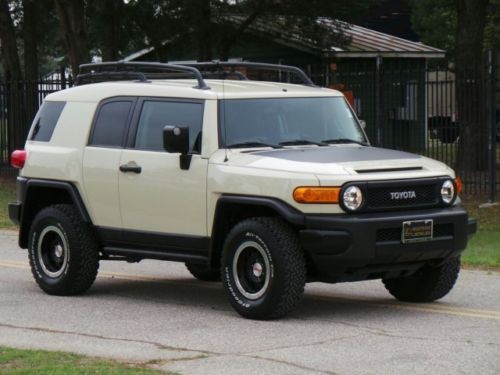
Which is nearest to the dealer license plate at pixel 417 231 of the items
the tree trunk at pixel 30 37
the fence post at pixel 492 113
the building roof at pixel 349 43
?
the fence post at pixel 492 113

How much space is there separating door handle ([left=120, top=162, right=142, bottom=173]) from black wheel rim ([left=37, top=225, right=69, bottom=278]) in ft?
3.57

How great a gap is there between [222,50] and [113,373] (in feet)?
79.3

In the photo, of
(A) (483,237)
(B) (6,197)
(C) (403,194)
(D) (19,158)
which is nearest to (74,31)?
(B) (6,197)

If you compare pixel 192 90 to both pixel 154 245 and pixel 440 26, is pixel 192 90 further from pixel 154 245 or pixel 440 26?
pixel 440 26

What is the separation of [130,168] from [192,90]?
902 mm

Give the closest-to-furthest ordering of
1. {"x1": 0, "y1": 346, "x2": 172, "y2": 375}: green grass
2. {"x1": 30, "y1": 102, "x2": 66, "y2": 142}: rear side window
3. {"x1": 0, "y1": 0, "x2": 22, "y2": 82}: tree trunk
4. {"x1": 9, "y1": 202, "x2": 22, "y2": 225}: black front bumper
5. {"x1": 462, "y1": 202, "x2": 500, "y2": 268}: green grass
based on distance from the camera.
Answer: {"x1": 0, "y1": 346, "x2": 172, "y2": 375}: green grass → {"x1": 30, "y1": 102, "x2": 66, "y2": 142}: rear side window → {"x1": 9, "y1": 202, "x2": 22, "y2": 225}: black front bumper → {"x1": 462, "y1": 202, "x2": 500, "y2": 268}: green grass → {"x1": 0, "y1": 0, "x2": 22, "y2": 82}: tree trunk

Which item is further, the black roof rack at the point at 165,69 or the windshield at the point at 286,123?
the black roof rack at the point at 165,69

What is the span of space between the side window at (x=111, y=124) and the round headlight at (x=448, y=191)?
3.02 m

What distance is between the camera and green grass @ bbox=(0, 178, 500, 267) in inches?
562

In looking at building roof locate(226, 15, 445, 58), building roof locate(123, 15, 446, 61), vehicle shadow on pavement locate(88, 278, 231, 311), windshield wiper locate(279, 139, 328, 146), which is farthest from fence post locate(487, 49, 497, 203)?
building roof locate(226, 15, 445, 58)

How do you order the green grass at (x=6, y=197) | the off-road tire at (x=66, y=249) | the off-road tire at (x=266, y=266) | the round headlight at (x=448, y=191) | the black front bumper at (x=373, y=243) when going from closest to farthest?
the black front bumper at (x=373, y=243) < the off-road tire at (x=266, y=266) < the round headlight at (x=448, y=191) < the off-road tire at (x=66, y=249) < the green grass at (x=6, y=197)

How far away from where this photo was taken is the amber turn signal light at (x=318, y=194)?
9.20 m

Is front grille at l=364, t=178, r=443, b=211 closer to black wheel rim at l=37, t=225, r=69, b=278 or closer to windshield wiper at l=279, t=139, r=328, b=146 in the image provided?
windshield wiper at l=279, t=139, r=328, b=146

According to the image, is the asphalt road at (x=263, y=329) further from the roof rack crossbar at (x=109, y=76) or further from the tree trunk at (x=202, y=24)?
the tree trunk at (x=202, y=24)
